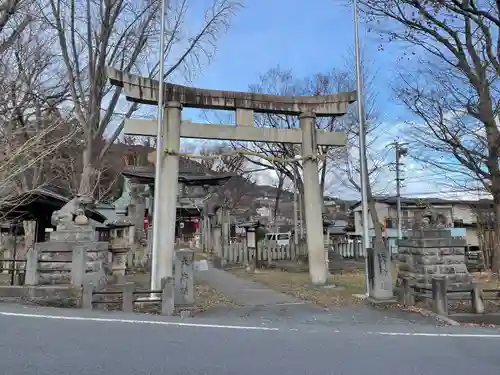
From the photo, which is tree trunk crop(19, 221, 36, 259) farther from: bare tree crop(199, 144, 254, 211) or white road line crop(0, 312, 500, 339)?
bare tree crop(199, 144, 254, 211)

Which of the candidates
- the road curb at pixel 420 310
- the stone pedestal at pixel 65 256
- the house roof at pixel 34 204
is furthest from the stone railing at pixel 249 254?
the stone pedestal at pixel 65 256

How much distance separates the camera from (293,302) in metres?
11.6

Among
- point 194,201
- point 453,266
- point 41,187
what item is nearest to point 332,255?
point 194,201

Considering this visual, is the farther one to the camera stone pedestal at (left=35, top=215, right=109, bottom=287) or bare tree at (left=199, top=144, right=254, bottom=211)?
bare tree at (left=199, top=144, right=254, bottom=211)

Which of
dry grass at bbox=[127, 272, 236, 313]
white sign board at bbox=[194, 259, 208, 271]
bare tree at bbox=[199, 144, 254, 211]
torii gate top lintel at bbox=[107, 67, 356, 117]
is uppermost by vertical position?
bare tree at bbox=[199, 144, 254, 211]

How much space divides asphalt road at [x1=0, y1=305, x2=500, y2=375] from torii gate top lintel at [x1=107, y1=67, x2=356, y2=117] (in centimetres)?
691

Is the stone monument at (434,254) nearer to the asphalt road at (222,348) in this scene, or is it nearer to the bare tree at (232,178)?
the asphalt road at (222,348)

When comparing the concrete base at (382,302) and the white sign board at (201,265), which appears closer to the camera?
the concrete base at (382,302)

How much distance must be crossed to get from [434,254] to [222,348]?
788 centimetres

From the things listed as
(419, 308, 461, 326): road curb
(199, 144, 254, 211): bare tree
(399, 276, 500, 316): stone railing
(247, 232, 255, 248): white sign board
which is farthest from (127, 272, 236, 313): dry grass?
(199, 144, 254, 211): bare tree

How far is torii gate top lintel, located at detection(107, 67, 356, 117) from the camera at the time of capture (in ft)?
42.1

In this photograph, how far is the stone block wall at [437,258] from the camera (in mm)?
11734

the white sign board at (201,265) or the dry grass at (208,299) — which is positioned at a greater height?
the white sign board at (201,265)

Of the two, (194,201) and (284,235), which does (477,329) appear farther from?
(284,235)
